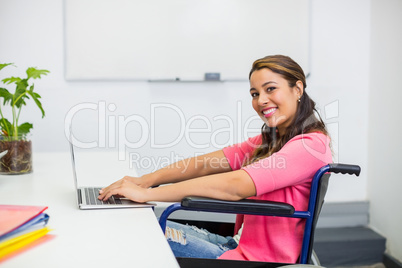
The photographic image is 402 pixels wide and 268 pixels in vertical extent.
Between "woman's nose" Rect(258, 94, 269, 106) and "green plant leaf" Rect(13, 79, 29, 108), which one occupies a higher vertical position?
"green plant leaf" Rect(13, 79, 29, 108)

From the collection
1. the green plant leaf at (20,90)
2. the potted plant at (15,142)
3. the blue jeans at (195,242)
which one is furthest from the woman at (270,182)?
the green plant leaf at (20,90)

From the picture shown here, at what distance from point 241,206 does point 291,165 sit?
0.69 ft

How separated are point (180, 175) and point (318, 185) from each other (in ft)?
1.97

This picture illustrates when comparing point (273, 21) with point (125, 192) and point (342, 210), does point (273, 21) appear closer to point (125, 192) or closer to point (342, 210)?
point (342, 210)

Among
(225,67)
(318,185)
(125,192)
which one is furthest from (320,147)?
(225,67)

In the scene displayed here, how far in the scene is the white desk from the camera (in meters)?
0.74

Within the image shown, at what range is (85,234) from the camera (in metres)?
0.88

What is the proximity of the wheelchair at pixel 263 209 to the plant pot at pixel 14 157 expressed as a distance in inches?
27.0

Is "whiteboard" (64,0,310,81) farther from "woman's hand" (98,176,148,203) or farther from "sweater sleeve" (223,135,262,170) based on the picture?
"woman's hand" (98,176,148,203)

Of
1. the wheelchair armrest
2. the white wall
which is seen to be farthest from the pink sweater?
the white wall

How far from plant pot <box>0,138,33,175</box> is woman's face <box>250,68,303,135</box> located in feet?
2.76

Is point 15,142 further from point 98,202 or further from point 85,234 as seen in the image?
point 85,234

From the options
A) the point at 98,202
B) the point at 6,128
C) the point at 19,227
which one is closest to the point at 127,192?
the point at 98,202

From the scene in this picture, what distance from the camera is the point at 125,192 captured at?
3.76 feet
